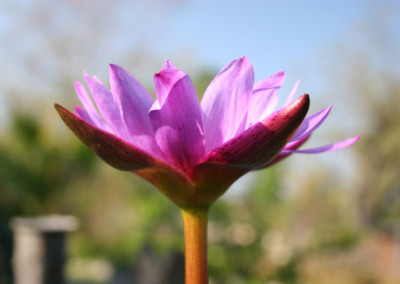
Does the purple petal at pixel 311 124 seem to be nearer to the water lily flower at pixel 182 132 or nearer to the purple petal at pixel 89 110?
the water lily flower at pixel 182 132

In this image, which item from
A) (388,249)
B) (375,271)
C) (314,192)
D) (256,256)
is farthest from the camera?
(314,192)

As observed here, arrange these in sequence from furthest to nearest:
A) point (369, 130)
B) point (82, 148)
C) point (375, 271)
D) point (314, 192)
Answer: point (314, 192), point (369, 130), point (375, 271), point (82, 148)

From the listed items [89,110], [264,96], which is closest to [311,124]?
[264,96]

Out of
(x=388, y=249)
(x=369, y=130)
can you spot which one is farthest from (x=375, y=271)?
(x=369, y=130)

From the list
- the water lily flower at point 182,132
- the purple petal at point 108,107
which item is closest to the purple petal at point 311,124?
the water lily flower at point 182,132

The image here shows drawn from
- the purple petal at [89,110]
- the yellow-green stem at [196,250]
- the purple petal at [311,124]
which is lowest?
the yellow-green stem at [196,250]

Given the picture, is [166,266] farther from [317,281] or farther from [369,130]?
[369,130]

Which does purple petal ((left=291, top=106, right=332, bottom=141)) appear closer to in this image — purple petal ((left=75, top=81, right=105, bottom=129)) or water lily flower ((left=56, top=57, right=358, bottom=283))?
water lily flower ((left=56, top=57, right=358, bottom=283))
